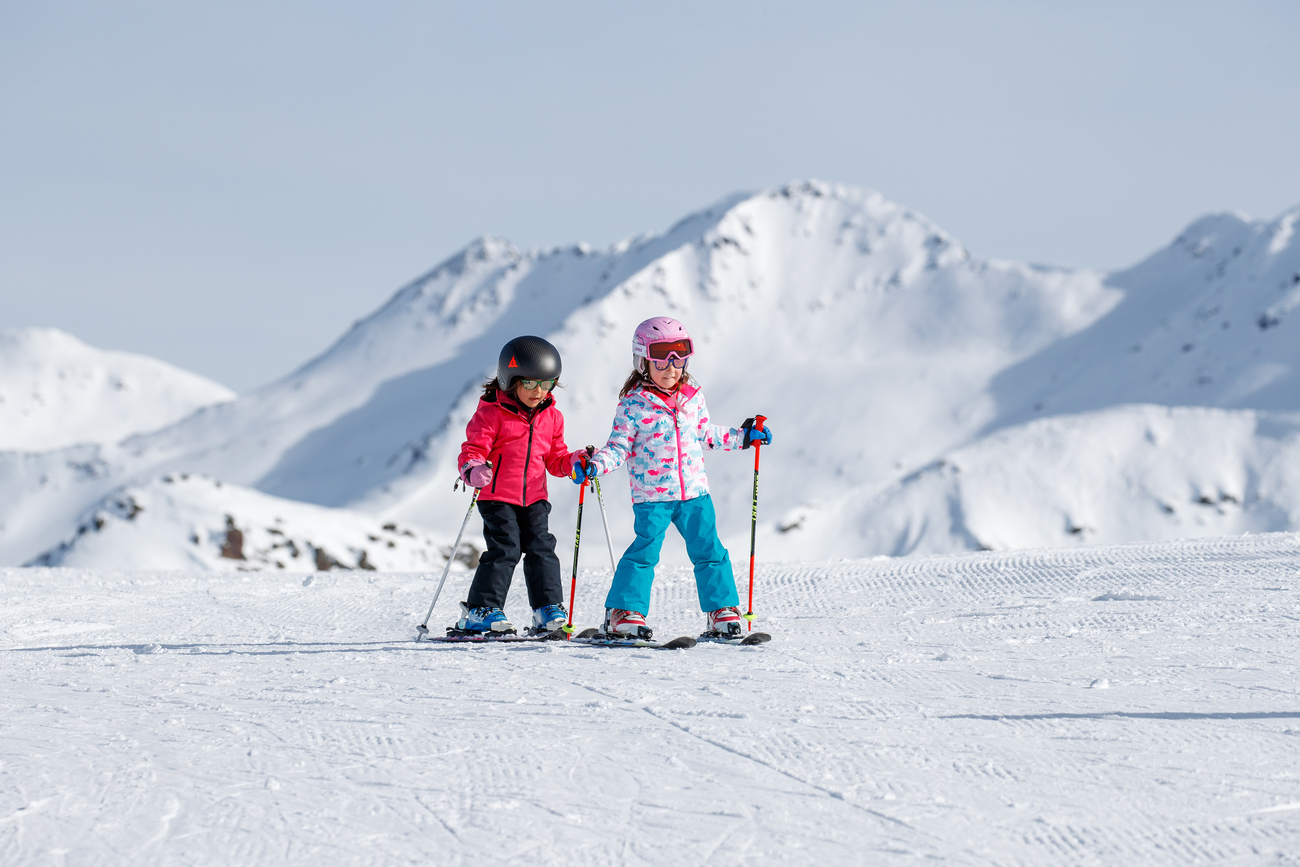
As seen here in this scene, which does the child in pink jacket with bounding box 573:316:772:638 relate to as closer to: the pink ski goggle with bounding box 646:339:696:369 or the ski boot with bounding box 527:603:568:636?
the pink ski goggle with bounding box 646:339:696:369

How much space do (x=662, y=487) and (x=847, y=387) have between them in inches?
3068

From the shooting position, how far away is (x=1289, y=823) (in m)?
2.46

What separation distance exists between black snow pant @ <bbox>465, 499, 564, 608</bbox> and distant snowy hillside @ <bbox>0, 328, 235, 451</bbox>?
549 ft

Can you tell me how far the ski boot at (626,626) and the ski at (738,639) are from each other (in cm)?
30

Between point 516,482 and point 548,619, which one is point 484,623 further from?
point 516,482

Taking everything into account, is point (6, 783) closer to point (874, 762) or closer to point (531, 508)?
point (874, 762)

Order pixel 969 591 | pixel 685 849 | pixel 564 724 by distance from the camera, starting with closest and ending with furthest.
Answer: pixel 685 849 < pixel 564 724 < pixel 969 591

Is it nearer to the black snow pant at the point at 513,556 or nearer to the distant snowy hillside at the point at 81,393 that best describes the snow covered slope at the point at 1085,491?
the black snow pant at the point at 513,556

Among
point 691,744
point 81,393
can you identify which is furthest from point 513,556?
point 81,393

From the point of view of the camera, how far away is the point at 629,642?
16.9 ft

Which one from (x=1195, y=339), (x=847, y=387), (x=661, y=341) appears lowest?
(x=661, y=341)

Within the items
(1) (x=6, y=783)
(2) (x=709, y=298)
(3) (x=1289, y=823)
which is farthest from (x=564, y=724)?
(2) (x=709, y=298)

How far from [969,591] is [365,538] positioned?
26.1m

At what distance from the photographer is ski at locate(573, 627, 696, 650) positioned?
502cm
